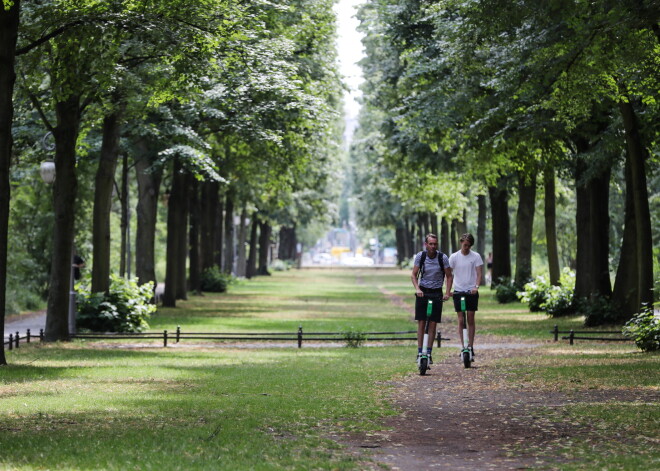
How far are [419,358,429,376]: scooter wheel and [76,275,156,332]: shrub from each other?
10.9 metres

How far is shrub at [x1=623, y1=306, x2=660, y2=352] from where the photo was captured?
18219 millimetres

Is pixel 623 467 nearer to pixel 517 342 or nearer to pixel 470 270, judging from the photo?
pixel 470 270

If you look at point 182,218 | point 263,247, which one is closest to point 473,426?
point 182,218

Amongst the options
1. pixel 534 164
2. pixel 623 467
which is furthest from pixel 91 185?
pixel 623 467

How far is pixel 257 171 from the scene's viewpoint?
123ft

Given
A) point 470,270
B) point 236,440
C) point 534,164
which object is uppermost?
point 534,164

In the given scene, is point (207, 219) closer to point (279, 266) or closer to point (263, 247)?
point (263, 247)

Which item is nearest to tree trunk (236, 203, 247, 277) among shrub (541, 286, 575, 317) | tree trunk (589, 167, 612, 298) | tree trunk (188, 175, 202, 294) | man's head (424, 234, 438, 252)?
tree trunk (188, 175, 202, 294)

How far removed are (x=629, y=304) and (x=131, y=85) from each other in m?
12.6

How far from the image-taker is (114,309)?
2520 centimetres

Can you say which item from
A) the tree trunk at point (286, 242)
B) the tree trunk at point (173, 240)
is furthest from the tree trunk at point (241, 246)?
the tree trunk at point (286, 242)

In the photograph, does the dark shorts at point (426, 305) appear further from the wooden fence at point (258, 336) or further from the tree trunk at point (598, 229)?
the tree trunk at point (598, 229)

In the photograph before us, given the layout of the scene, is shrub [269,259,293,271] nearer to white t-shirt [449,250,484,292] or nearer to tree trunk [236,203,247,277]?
tree trunk [236,203,247,277]

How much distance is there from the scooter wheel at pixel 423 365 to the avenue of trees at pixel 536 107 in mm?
4988
